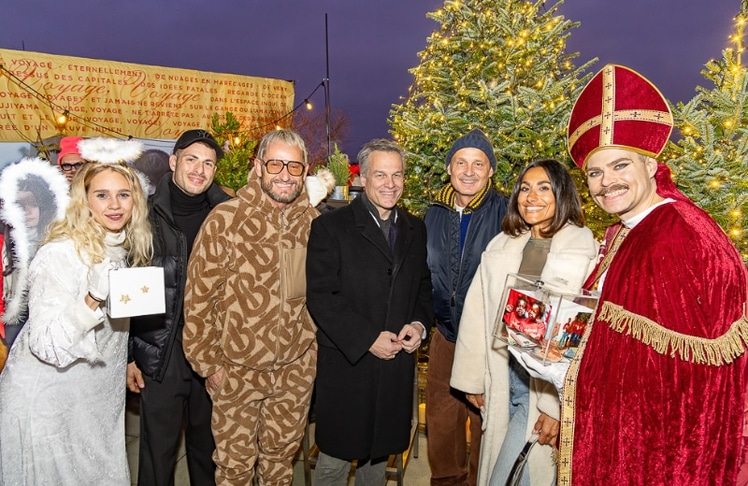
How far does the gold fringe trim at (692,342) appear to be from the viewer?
5.08 feet

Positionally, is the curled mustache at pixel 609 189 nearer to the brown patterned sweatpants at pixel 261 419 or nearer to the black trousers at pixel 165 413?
the brown patterned sweatpants at pixel 261 419

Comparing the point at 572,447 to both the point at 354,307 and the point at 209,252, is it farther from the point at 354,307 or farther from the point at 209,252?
the point at 209,252

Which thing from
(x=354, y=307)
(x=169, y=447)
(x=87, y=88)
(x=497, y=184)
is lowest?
(x=169, y=447)

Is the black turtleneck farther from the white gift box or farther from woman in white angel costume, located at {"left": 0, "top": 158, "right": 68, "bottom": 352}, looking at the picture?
the white gift box

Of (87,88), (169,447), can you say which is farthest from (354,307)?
(87,88)

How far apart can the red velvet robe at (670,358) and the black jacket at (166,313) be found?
2409 millimetres

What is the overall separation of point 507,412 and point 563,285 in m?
0.86

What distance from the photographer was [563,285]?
228 centimetres

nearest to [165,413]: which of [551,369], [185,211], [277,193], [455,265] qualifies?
[185,211]

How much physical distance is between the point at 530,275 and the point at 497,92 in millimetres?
2244

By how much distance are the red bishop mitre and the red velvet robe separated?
241 millimetres

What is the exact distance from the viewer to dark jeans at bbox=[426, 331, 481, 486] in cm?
329

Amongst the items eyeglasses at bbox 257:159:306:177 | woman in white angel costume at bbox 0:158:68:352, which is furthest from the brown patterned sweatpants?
woman in white angel costume at bbox 0:158:68:352

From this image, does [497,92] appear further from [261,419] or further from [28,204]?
[28,204]
